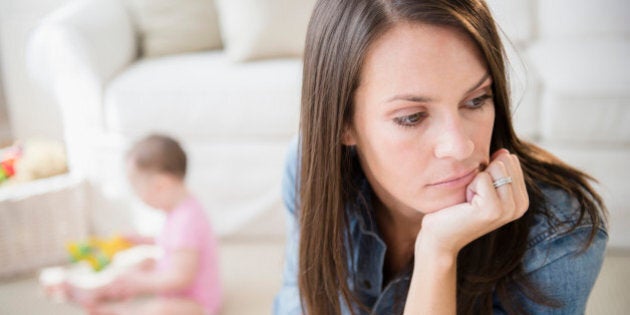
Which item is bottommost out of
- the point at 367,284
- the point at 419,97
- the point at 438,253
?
the point at 367,284

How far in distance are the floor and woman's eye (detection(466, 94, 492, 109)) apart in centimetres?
94

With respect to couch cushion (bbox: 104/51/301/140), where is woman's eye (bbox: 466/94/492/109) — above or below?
above

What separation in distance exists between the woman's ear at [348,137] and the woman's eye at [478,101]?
163mm

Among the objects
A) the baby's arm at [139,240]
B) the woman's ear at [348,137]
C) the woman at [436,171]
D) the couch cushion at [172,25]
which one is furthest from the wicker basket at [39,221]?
the woman's ear at [348,137]

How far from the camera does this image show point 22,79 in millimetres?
2592

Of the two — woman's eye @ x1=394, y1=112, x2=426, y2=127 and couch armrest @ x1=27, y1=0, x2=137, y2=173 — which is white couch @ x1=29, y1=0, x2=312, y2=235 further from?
woman's eye @ x1=394, y1=112, x2=426, y2=127

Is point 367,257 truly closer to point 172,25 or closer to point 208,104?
point 208,104

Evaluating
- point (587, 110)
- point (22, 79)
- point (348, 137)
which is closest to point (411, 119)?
point (348, 137)

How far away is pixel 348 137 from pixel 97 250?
1286 millimetres

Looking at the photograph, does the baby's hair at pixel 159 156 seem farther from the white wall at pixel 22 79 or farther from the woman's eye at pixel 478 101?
the white wall at pixel 22 79

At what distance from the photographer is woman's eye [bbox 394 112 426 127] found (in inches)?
29.7

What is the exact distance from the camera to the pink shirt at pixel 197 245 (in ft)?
5.22

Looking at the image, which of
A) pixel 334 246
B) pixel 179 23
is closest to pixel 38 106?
pixel 179 23

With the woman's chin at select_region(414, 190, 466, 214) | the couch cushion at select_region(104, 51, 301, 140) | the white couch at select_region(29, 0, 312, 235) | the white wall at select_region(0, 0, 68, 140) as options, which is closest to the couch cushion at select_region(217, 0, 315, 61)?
the white couch at select_region(29, 0, 312, 235)
